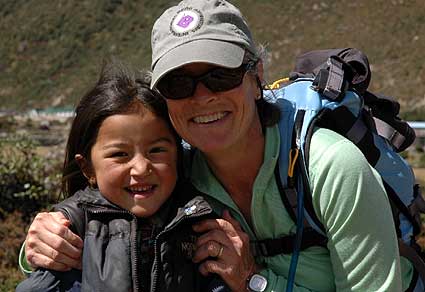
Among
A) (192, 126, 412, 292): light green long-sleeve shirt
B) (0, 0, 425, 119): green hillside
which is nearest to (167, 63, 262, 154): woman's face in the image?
(192, 126, 412, 292): light green long-sleeve shirt

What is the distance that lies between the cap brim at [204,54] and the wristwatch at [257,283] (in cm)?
62

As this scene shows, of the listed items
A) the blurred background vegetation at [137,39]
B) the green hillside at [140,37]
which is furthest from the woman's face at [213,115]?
the green hillside at [140,37]

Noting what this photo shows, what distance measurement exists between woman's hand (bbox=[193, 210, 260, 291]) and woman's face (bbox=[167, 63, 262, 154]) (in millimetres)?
232

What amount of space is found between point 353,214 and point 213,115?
0.48m

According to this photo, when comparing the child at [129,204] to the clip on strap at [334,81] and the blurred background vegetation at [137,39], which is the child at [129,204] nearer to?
the clip on strap at [334,81]

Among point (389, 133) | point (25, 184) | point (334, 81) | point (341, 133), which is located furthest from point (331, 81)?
point (25, 184)

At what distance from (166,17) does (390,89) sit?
29.5 metres

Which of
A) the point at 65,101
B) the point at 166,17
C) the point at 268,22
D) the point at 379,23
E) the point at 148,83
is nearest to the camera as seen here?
the point at 166,17

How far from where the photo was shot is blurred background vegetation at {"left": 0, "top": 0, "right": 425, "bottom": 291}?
102ft

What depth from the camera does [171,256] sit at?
7.02 feet

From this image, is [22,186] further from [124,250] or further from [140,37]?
[140,37]

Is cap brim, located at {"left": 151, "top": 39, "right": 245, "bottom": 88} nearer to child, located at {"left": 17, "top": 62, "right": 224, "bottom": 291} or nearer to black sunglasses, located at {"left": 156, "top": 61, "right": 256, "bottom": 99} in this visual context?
black sunglasses, located at {"left": 156, "top": 61, "right": 256, "bottom": 99}

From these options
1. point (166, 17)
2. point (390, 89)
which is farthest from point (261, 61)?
point (390, 89)

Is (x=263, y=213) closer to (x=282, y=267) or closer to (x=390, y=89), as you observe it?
(x=282, y=267)
